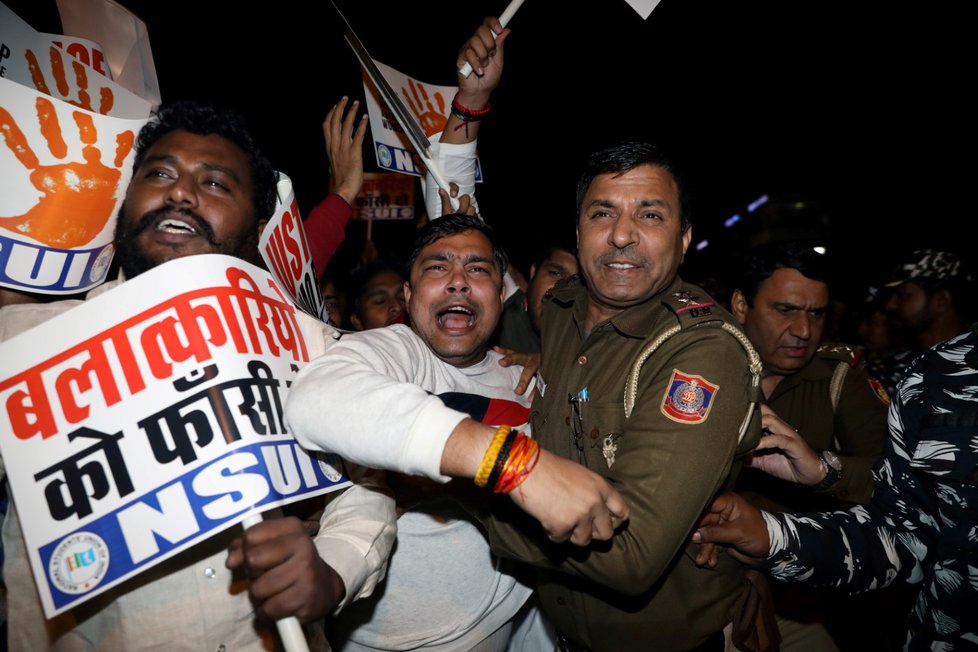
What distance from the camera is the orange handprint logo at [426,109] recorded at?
4305mm

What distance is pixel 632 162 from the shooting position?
2168mm

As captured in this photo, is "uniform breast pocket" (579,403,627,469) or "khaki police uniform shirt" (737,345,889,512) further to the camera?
"khaki police uniform shirt" (737,345,889,512)

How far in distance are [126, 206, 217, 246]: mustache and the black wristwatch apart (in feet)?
9.53

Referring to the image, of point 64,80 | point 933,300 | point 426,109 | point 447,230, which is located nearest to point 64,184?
point 64,80

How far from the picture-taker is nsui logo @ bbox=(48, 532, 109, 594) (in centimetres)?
128

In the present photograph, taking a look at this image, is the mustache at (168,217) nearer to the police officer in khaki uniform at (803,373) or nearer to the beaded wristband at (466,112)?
the beaded wristband at (466,112)

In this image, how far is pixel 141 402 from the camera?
1391 mm

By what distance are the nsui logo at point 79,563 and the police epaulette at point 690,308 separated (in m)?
1.79

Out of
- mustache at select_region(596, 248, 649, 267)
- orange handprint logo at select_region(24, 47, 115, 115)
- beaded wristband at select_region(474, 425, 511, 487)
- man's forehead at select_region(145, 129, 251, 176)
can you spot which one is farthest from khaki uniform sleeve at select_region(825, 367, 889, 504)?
orange handprint logo at select_region(24, 47, 115, 115)

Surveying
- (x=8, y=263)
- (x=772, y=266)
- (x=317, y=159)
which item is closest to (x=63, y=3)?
(x=8, y=263)

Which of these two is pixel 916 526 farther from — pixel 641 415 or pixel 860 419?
pixel 641 415

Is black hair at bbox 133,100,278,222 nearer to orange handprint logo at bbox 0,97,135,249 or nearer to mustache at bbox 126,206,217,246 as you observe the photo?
orange handprint logo at bbox 0,97,135,249

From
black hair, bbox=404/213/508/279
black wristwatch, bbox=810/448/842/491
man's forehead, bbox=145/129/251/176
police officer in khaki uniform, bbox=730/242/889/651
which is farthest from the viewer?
police officer in khaki uniform, bbox=730/242/889/651

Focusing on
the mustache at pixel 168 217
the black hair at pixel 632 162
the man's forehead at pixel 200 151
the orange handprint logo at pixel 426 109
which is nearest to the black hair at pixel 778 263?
the black hair at pixel 632 162
